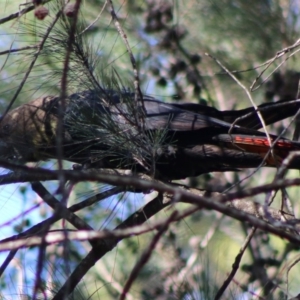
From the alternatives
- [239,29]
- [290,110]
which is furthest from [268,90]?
[290,110]

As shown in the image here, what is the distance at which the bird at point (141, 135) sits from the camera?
7.70 ft

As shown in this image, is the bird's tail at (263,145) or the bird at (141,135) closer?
the bird at (141,135)

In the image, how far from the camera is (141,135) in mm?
2354

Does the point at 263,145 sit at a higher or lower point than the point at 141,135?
higher

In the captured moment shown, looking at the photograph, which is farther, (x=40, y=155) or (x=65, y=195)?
(x=40, y=155)

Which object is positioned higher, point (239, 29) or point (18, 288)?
point (239, 29)

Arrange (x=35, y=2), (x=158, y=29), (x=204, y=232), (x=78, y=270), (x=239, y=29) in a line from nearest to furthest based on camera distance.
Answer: (x=35, y=2)
(x=78, y=270)
(x=158, y=29)
(x=239, y=29)
(x=204, y=232)

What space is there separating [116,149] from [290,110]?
79 centimetres

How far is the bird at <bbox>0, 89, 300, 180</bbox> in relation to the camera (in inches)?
92.4

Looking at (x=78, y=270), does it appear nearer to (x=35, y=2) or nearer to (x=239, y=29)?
(x=35, y=2)

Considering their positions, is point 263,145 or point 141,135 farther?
point 263,145

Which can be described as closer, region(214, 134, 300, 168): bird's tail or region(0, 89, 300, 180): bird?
region(0, 89, 300, 180): bird

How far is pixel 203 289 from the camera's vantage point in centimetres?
220

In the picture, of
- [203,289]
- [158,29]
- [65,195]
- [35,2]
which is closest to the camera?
[65,195]
